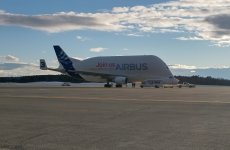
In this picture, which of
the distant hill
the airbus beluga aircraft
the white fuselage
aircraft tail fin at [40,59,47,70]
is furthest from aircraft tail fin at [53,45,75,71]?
the distant hill

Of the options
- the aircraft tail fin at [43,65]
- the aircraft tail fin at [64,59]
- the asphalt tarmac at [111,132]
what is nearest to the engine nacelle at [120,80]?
the aircraft tail fin at [64,59]

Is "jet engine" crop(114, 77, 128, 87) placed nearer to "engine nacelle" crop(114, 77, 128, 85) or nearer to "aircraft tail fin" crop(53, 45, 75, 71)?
"engine nacelle" crop(114, 77, 128, 85)

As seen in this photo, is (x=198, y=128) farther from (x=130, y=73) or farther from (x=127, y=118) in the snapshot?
(x=130, y=73)

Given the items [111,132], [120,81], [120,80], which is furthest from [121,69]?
[111,132]

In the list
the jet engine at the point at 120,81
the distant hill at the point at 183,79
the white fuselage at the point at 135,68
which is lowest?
the jet engine at the point at 120,81

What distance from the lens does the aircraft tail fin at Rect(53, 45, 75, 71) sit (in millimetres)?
81312

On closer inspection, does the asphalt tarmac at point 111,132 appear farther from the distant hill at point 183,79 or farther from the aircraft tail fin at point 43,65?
the distant hill at point 183,79

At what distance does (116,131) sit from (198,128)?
6.47ft

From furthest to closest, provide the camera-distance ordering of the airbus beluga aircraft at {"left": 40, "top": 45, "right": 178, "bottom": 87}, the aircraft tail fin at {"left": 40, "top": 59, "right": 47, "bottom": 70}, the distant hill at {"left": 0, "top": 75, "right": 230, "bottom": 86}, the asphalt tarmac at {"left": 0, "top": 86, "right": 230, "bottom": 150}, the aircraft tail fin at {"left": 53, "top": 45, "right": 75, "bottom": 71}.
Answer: the distant hill at {"left": 0, "top": 75, "right": 230, "bottom": 86}, the aircraft tail fin at {"left": 53, "top": 45, "right": 75, "bottom": 71}, the aircraft tail fin at {"left": 40, "top": 59, "right": 47, "bottom": 70}, the airbus beluga aircraft at {"left": 40, "top": 45, "right": 178, "bottom": 87}, the asphalt tarmac at {"left": 0, "top": 86, "right": 230, "bottom": 150}

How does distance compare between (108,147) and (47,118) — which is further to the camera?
(47,118)

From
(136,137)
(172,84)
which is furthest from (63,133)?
(172,84)

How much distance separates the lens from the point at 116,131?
957 cm

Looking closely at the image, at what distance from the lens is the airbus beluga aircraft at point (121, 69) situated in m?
72.0

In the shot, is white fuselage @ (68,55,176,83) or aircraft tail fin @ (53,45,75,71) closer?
white fuselage @ (68,55,176,83)
